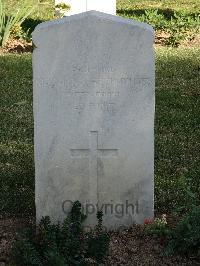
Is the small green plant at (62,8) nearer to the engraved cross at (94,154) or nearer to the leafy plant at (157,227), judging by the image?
the engraved cross at (94,154)

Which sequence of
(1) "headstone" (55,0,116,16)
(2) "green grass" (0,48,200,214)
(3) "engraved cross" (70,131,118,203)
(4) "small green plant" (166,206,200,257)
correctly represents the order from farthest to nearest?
(1) "headstone" (55,0,116,16), (2) "green grass" (0,48,200,214), (3) "engraved cross" (70,131,118,203), (4) "small green plant" (166,206,200,257)

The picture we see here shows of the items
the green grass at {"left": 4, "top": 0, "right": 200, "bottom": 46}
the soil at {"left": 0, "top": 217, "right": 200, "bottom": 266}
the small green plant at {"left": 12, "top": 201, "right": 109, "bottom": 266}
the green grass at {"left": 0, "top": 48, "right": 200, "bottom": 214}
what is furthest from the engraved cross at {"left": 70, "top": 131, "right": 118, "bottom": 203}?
the green grass at {"left": 4, "top": 0, "right": 200, "bottom": 46}

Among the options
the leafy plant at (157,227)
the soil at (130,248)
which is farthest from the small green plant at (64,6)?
the leafy plant at (157,227)

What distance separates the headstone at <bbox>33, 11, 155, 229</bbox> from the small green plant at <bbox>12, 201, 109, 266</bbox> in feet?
0.69

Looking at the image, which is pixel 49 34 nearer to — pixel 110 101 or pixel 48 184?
pixel 110 101

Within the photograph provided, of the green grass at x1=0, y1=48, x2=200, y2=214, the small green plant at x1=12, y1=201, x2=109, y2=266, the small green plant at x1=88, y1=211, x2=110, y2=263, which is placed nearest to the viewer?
the small green plant at x1=12, y1=201, x2=109, y2=266

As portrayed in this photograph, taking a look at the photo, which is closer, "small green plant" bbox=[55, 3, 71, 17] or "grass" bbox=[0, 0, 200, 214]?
"grass" bbox=[0, 0, 200, 214]

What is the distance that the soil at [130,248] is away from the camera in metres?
3.59

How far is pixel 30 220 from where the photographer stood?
4047 millimetres

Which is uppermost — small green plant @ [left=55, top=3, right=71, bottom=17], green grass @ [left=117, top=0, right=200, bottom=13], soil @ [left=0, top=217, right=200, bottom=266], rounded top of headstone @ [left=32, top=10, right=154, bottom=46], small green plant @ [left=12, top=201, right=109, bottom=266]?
green grass @ [left=117, top=0, right=200, bottom=13]

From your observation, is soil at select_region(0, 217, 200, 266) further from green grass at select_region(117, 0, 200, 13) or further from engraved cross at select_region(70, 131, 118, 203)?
green grass at select_region(117, 0, 200, 13)

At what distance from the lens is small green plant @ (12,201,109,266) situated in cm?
332

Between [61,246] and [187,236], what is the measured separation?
70 centimetres

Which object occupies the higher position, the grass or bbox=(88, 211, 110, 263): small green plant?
the grass
